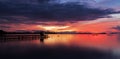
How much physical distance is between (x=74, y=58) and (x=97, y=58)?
3.70m

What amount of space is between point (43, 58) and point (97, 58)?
28.6ft

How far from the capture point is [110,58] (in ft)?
112

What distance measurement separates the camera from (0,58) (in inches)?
1266

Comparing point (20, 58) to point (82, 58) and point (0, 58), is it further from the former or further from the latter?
point (82, 58)

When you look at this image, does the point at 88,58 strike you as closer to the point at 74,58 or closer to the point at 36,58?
the point at 74,58

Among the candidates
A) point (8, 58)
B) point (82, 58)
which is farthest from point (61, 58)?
point (8, 58)

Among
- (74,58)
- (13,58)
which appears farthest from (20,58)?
(74,58)

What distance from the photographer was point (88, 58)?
115 feet

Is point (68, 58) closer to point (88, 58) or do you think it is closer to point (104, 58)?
point (88, 58)

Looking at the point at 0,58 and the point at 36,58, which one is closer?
the point at 0,58

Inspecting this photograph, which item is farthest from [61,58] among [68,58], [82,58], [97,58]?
[97,58]

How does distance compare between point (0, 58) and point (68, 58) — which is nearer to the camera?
point (0, 58)

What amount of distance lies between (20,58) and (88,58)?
1097 cm

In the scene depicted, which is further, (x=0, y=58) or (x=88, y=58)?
(x=88, y=58)
